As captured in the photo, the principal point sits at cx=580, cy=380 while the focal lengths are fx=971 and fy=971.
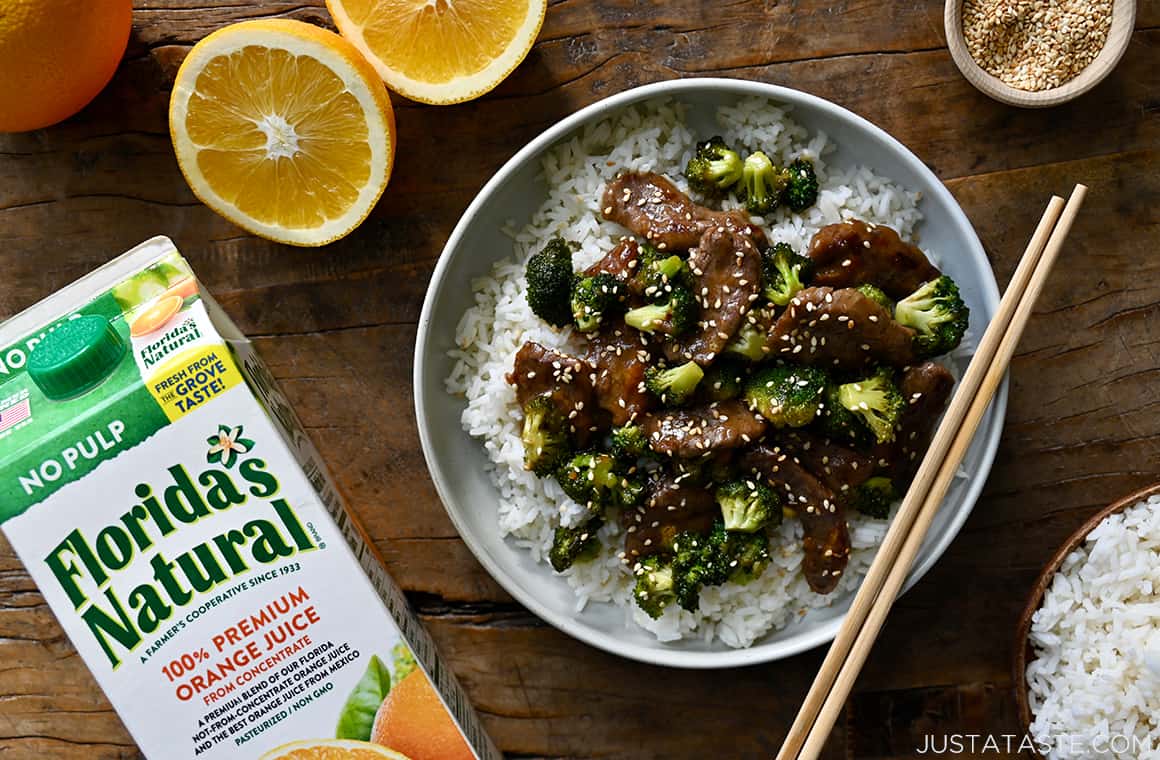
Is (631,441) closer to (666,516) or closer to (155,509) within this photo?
(666,516)

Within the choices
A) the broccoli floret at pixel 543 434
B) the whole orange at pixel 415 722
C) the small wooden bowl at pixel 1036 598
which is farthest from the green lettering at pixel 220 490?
the small wooden bowl at pixel 1036 598

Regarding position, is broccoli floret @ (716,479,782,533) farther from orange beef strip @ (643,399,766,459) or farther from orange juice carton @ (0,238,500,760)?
orange juice carton @ (0,238,500,760)

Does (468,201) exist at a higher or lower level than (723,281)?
higher

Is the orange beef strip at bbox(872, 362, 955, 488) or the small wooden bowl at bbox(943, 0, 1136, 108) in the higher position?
the small wooden bowl at bbox(943, 0, 1136, 108)

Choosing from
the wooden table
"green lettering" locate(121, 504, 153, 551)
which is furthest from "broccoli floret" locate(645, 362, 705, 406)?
"green lettering" locate(121, 504, 153, 551)

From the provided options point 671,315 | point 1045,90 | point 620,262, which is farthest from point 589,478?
point 1045,90

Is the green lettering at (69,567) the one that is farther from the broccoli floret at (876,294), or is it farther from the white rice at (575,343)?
the broccoli floret at (876,294)

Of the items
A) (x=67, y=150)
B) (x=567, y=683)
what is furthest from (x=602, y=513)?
(x=67, y=150)

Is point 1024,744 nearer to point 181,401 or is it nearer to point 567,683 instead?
point 567,683
